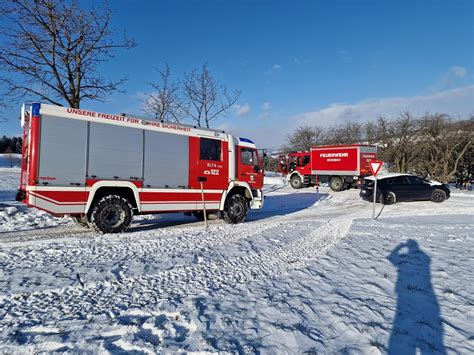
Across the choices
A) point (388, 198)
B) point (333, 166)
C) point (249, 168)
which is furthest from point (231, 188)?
point (333, 166)

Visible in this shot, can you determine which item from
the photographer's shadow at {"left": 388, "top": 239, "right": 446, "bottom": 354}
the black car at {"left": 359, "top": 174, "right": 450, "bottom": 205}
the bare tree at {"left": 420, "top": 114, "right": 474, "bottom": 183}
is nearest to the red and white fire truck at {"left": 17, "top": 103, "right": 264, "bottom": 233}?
the photographer's shadow at {"left": 388, "top": 239, "right": 446, "bottom": 354}

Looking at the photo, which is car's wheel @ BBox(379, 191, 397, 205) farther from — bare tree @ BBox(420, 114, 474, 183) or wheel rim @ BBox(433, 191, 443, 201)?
bare tree @ BBox(420, 114, 474, 183)

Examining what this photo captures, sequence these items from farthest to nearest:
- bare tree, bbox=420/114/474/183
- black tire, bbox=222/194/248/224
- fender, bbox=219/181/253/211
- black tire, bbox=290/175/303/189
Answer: bare tree, bbox=420/114/474/183, black tire, bbox=290/175/303/189, black tire, bbox=222/194/248/224, fender, bbox=219/181/253/211

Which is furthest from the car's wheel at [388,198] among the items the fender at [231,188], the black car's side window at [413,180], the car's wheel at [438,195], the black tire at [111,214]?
the black tire at [111,214]

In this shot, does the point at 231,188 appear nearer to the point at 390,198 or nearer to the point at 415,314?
the point at 415,314

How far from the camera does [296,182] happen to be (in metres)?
25.1

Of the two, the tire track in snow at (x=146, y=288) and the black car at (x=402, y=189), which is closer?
the tire track in snow at (x=146, y=288)

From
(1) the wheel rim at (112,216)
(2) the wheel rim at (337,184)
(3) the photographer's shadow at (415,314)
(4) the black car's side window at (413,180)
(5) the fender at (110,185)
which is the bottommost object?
(3) the photographer's shadow at (415,314)

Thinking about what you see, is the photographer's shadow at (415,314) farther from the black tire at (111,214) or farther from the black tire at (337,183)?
the black tire at (337,183)

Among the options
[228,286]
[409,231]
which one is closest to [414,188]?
[409,231]

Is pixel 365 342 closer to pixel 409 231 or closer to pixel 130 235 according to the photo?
pixel 130 235

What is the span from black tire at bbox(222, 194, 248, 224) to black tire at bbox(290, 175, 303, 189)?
15759 millimetres

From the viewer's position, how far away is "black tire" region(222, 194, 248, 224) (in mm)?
9586

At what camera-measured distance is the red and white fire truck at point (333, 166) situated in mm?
21438
